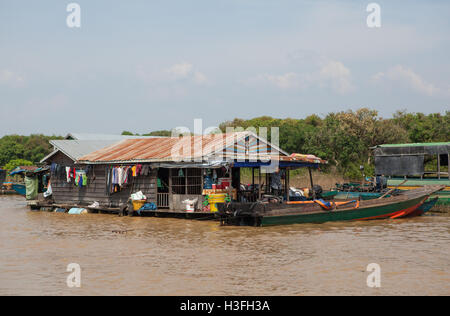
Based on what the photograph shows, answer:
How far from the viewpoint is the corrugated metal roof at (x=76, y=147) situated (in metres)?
23.0

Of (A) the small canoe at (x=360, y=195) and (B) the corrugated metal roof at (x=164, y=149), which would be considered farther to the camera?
(A) the small canoe at (x=360, y=195)

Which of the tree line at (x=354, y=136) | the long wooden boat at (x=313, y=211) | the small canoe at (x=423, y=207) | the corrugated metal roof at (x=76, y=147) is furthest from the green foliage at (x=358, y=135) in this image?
the corrugated metal roof at (x=76, y=147)

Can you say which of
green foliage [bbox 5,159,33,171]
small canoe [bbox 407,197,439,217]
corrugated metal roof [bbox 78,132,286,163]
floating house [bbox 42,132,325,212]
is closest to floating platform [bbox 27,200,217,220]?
floating house [bbox 42,132,325,212]

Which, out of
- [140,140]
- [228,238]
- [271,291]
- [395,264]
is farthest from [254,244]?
[140,140]

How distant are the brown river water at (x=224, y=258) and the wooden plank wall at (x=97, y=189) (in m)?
2.43

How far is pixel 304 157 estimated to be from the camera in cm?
1936

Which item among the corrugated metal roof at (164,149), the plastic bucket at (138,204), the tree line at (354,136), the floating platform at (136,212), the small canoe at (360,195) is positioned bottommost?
the floating platform at (136,212)

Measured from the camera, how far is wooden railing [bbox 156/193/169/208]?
19156 mm

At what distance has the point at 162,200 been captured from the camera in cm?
1930

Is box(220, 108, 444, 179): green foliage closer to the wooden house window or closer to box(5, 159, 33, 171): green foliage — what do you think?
the wooden house window

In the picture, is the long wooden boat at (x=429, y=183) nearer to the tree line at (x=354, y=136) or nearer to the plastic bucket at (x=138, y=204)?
the tree line at (x=354, y=136)

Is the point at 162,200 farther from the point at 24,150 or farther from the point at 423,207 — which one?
the point at 24,150
